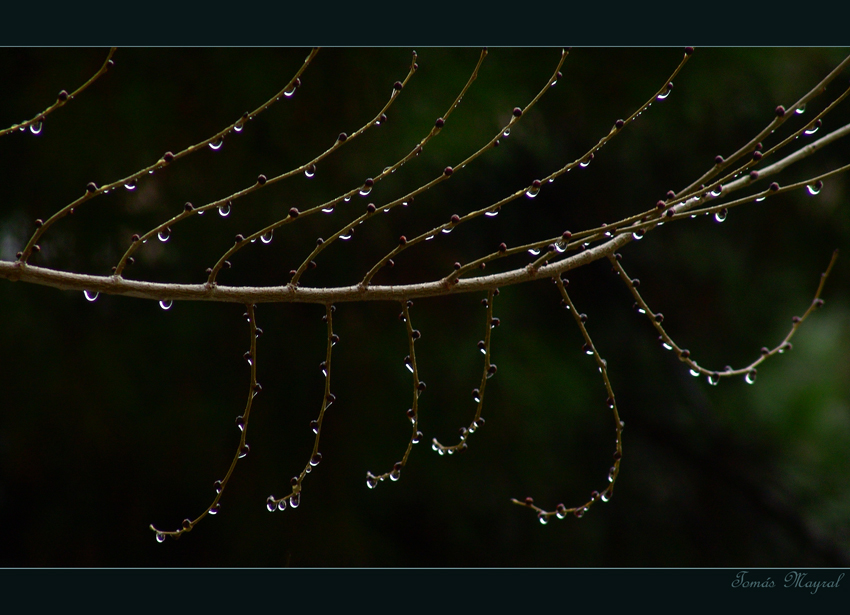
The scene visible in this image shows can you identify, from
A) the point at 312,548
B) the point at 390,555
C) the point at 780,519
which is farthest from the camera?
the point at 780,519

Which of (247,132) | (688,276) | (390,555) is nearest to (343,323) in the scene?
(247,132)

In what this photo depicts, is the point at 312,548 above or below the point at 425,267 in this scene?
below

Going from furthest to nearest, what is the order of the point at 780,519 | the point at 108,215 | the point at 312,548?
1. the point at 780,519
2. the point at 312,548
3. the point at 108,215

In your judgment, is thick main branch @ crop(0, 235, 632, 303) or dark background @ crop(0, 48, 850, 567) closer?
thick main branch @ crop(0, 235, 632, 303)

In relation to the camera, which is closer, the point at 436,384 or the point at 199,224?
the point at 199,224

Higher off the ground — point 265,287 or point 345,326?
point 345,326

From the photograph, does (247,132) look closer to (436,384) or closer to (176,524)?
(436,384)

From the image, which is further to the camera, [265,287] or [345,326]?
[345,326]

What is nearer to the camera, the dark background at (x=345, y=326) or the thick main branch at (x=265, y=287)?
the thick main branch at (x=265, y=287)
